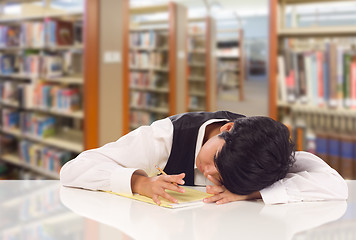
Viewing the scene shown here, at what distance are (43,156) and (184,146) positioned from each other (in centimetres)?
353

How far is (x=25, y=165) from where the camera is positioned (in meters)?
4.64

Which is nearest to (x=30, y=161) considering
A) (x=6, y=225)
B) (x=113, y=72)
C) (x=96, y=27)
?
(x=113, y=72)

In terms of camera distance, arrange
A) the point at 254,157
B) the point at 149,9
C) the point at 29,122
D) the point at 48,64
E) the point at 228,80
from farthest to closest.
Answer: the point at 228,80
the point at 149,9
the point at 29,122
the point at 48,64
the point at 254,157

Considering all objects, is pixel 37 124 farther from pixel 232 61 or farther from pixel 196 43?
pixel 232 61

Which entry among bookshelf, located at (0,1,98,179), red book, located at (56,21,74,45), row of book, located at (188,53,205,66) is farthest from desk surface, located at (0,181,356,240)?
row of book, located at (188,53,205,66)

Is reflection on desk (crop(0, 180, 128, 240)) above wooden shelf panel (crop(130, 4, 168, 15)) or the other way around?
the other way around

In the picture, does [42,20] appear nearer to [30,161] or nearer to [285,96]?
[30,161]

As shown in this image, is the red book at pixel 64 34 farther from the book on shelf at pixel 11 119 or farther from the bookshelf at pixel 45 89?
the book on shelf at pixel 11 119

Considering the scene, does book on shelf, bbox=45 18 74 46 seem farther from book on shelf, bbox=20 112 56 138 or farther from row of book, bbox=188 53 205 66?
row of book, bbox=188 53 205 66

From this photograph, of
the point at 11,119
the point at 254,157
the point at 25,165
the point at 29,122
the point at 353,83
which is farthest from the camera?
the point at 11,119

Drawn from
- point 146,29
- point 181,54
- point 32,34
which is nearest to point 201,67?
point 181,54

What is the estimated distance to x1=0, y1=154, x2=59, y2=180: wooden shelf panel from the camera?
430cm

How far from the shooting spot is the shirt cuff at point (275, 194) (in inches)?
34.2

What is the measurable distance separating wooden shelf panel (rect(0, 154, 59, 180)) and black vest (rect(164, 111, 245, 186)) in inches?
128
